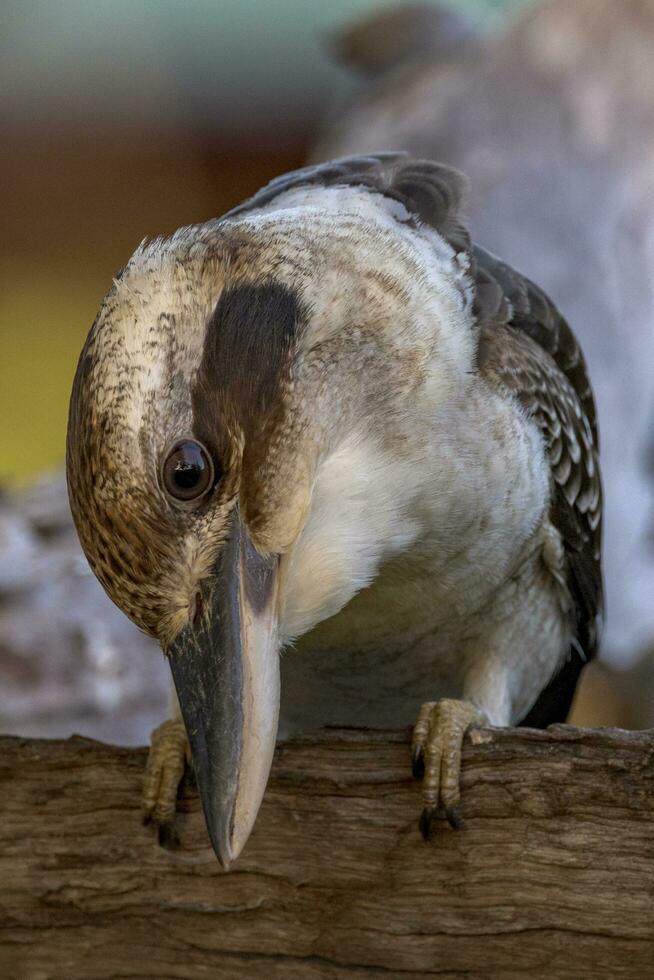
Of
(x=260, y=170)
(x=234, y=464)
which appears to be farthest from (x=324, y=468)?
(x=260, y=170)

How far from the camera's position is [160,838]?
6.18 feet

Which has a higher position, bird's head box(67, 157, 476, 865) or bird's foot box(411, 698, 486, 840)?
bird's head box(67, 157, 476, 865)

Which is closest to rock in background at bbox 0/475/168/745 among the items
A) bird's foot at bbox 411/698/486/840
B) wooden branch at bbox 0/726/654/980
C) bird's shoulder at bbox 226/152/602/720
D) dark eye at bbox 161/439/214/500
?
wooden branch at bbox 0/726/654/980

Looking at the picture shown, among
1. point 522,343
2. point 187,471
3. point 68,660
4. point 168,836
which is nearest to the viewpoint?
point 187,471

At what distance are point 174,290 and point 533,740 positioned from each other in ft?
2.51

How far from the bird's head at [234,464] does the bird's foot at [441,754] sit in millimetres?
280

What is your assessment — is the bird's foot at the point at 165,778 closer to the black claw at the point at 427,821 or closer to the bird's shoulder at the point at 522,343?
the black claw at the point at 427,821

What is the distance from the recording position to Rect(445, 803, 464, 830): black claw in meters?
1.73

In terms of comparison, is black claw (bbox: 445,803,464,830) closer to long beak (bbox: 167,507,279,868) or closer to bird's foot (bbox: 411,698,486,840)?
bird's foot (bbox: 411,698,486,840)

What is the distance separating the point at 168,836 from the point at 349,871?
0.97 feet

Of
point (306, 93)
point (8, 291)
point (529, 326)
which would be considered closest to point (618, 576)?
point (529, 326)

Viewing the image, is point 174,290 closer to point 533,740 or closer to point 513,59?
point 533,740

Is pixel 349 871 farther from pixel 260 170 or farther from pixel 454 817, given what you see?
pixel 260 170

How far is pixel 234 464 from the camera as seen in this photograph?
156 cm
